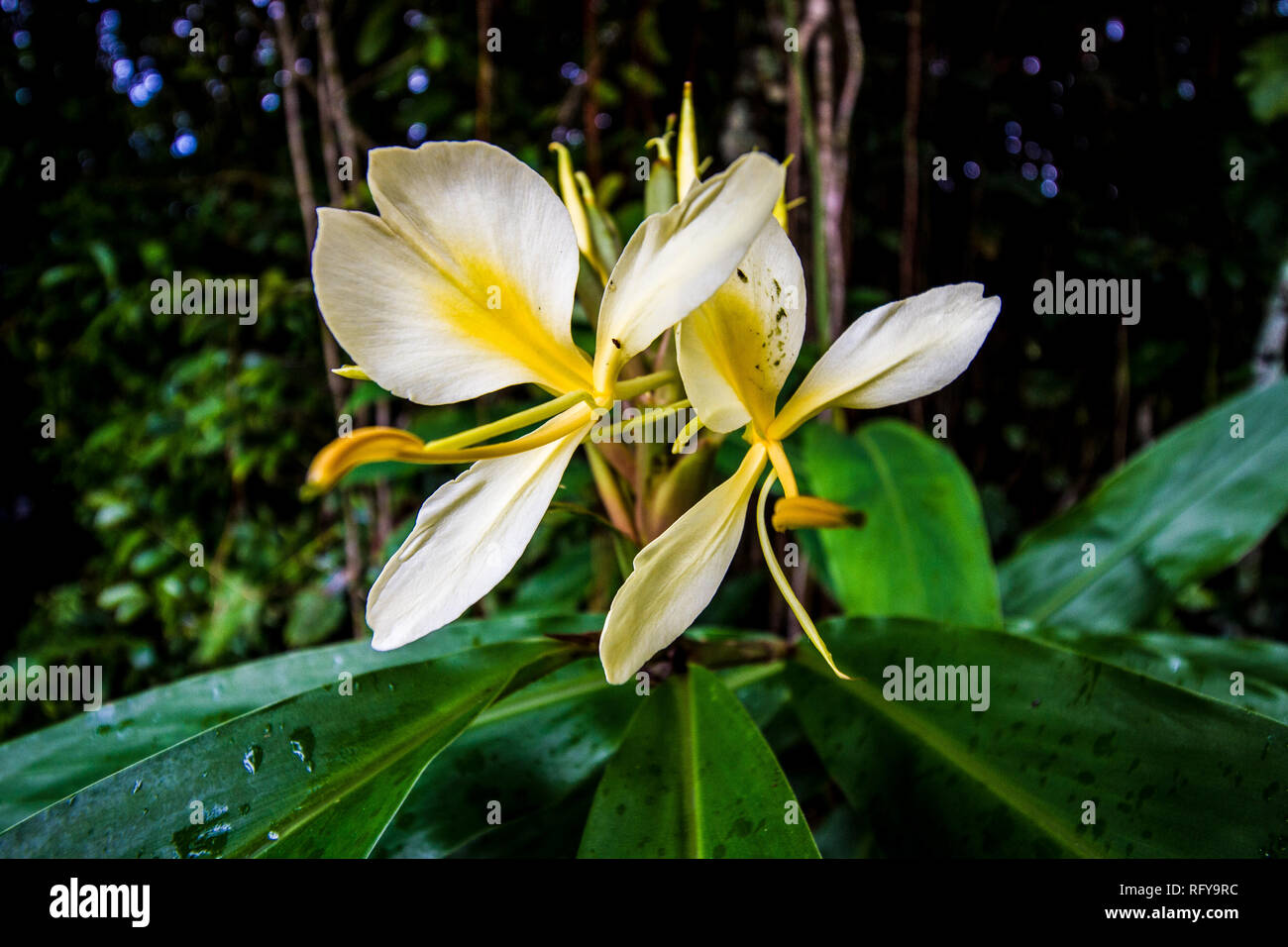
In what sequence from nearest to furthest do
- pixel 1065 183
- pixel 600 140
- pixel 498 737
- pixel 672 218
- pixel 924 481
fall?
pixel 672 218, pixel 498 737, pixel 924 481, pixel 600 140, pixel 1065 183

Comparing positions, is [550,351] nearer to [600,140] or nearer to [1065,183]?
[600,140]

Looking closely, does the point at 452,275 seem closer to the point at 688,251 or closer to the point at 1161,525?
the point at 688,251

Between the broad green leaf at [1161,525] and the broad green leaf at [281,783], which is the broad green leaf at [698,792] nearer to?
the broad green leaf at [281,783]

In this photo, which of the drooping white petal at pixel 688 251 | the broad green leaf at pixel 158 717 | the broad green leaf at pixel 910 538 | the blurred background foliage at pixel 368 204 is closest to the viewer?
the drooping white petal at pixel 688 251

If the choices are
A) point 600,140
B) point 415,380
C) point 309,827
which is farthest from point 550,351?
point 600,140

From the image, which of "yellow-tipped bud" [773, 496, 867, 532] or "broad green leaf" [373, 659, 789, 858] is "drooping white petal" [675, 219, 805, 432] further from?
"broad green leaf" [373, 659, 789, 858]

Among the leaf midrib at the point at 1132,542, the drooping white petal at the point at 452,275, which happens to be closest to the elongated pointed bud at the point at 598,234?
the drooping white petal at the point at 452,275

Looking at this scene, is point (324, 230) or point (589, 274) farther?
point (589, 274)
